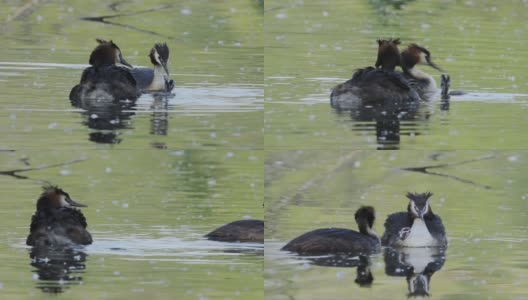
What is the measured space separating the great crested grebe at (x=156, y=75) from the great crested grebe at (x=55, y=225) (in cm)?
232

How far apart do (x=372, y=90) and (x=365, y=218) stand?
1.45 m

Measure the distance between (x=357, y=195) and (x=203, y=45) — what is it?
6.09 m

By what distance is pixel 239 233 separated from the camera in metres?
14.8

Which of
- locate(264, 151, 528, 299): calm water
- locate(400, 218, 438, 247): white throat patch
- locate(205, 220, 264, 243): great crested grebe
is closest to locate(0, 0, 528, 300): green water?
locate(264, 151, 528, 299): calm water

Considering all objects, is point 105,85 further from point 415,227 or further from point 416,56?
point 416,56

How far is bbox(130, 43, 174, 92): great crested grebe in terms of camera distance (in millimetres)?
17109

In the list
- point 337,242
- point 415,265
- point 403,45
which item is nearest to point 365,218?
point 337,242

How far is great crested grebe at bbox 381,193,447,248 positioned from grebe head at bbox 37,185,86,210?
316 centimetres

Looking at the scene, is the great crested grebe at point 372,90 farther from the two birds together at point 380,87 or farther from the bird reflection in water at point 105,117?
the bird reflection in water at point 105,117

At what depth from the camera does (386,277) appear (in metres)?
12.6

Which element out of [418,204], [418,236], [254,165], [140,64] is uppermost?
[140,64]

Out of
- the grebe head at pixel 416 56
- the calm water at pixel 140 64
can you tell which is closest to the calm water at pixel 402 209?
the calm water at pixel 140 64

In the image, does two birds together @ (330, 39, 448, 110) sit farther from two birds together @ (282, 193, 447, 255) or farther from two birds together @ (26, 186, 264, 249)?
two birds together @ (26, 186, 264, 249)

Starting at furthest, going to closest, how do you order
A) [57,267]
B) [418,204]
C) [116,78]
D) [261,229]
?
[116,78] < [418,204] < [261,229] < [57,267]
